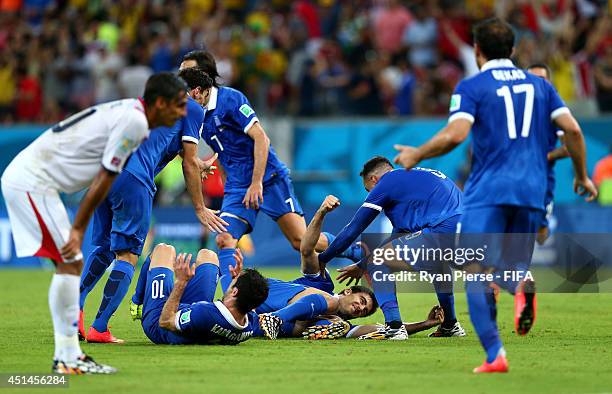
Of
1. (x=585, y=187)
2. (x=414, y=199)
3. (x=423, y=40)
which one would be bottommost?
(x=414, y=199)

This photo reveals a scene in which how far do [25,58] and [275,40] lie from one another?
557 centimetres

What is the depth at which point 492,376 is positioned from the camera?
7.98 meters

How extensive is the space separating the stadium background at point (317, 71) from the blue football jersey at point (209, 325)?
34.1 feet

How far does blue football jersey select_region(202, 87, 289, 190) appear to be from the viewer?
12.3m

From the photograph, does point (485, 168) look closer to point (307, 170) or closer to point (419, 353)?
point (419, 353)

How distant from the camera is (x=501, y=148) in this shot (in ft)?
27.2

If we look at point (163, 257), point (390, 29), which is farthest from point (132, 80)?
point (163, 257)

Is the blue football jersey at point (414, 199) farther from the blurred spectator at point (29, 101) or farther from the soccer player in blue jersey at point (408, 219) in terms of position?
the blurred spectator at point (29, 101)

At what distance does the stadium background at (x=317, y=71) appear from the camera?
21234 mm

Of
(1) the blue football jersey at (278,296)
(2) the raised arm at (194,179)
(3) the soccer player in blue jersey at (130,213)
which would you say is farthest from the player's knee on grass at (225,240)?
(1) the blue football jersey at (278,296)

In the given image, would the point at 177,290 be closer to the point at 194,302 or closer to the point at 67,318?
the point at 194,302

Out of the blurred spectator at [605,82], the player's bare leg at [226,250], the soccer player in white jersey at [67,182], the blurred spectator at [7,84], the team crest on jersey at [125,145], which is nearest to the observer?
the team crest on jersey at [125,145]

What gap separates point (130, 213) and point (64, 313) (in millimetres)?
2689

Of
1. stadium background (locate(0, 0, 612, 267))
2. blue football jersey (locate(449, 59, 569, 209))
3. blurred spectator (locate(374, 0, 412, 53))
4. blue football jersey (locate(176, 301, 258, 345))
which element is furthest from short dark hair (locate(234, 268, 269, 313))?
blurred spectator (locate(374, 0, 412, 53))
